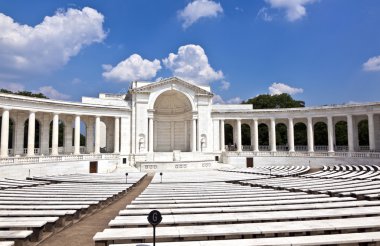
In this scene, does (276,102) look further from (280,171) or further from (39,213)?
(39,213)

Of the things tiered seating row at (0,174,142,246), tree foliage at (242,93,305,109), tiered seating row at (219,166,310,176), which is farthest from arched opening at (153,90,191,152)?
tiered seating row at (0,174,142,246)

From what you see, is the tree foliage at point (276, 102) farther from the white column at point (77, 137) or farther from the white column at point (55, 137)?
the white column at point (55, 137)

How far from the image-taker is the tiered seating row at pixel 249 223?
9719 millimetres

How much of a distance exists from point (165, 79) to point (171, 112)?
10.4m

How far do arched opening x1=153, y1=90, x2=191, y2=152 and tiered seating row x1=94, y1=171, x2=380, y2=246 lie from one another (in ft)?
167

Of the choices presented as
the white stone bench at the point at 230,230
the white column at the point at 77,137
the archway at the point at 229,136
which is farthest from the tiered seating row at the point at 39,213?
the archway at the point at 229,136

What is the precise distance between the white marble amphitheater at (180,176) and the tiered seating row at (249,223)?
0.15 ft

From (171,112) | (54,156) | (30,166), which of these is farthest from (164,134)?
(30,166)

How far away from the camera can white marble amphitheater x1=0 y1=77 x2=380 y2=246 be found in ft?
36.2

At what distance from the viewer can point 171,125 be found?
228ft

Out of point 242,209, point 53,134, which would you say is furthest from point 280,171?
point 53,134

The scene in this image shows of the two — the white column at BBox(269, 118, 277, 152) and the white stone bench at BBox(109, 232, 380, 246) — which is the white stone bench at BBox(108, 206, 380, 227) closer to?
the white stone bench at BBox(109, 232, 380, 246)

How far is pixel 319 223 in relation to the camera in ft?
37.5

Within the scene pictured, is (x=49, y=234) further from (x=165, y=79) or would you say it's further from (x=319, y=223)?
(x=165, y=79)
